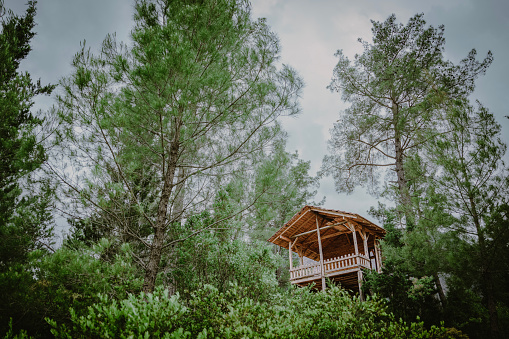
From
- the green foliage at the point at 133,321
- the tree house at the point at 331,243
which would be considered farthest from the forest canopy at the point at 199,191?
the tree house at the point at 331,243

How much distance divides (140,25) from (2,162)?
590 cm

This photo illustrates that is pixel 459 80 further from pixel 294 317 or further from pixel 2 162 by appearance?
pixel 2 162

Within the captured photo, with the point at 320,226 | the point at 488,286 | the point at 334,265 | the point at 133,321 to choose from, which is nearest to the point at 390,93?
the point at 320,226

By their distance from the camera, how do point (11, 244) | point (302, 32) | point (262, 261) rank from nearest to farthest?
1. point (11, 244)
2. point (262, 261)
3. point (302, 32)

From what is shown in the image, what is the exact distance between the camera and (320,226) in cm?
1358

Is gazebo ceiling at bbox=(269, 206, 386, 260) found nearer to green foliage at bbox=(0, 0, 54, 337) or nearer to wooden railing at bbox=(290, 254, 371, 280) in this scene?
wooden railing at bbox=(290, 254, 371, 280)

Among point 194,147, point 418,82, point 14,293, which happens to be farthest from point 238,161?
point 418,82

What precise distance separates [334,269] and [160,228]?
8.43 metres

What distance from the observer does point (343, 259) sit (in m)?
11.7

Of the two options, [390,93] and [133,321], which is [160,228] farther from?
[390,93]

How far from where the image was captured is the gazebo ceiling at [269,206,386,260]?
12422 millimetres

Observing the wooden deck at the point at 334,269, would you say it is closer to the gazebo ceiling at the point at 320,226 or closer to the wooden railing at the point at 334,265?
the wooden railing at the point at 334,265

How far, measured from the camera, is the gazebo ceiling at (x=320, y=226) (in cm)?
1242

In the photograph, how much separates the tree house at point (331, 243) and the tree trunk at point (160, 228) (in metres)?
7.73
